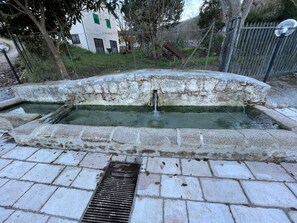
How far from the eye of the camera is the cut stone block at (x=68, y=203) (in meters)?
1.26

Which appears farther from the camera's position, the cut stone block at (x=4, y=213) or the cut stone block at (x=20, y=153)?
the cut stone block at (x=20, y=153)

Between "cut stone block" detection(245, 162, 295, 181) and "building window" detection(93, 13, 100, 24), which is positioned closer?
"cut stone block" detection(245, 162, 295, 181)

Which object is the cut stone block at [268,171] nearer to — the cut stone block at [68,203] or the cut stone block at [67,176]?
the cut stone block at [68,203]

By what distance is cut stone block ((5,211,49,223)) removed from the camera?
1.21 metres

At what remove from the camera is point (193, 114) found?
2871mm

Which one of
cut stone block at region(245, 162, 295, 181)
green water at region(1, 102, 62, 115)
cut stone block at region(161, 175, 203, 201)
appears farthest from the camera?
green water at region(1, 102, 62, 115)

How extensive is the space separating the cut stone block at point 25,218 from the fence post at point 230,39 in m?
4.19

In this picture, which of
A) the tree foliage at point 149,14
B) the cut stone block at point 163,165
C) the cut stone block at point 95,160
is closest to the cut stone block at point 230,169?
the cut stone block at point 163,165

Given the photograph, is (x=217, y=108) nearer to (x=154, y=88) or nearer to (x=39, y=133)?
(x=154, y=88)

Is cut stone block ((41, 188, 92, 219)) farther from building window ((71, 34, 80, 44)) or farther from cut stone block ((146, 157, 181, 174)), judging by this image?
building window ((71, 34, 80, 44))

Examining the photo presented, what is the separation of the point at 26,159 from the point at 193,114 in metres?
2.54

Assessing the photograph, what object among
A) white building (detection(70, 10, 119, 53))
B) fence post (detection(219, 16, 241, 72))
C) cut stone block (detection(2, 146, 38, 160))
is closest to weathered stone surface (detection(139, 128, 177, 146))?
cut stone block (detection(2, 146, 38, 160))

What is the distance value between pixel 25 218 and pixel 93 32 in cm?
1475

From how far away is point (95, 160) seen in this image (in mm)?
1813
